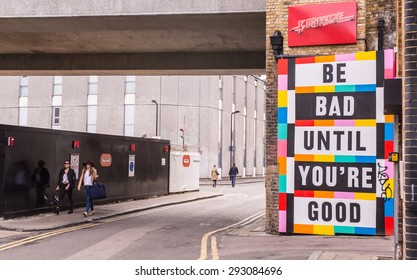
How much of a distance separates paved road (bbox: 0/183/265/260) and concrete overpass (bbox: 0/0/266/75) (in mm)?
6078

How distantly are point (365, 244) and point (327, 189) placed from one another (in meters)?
2.00

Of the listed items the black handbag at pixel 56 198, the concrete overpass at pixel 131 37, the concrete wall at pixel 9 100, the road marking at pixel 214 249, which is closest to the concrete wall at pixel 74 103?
the concrete wall at pixel 9 100

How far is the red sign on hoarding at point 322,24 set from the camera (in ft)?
46.7

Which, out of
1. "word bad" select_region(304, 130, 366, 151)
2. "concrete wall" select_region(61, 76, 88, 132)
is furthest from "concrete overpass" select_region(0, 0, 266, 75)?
"concrete wall" select_region(61, 76, 88, 132)

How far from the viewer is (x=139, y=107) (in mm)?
57688

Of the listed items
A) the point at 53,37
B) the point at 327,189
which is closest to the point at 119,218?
the point at 53,37

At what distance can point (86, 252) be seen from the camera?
11867mm

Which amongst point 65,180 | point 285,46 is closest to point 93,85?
point 65,180

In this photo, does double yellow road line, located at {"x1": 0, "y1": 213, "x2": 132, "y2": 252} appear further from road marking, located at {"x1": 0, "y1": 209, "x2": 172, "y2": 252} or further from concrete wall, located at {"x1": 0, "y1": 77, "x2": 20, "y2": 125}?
concrete wall, located at {"x1": 0, "y1": 77, "x2": 20, "y2": 125}

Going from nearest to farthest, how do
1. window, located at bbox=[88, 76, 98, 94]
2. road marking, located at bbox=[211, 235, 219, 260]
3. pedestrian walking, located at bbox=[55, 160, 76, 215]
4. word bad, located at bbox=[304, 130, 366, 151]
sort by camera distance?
1. road marking, located at bbox=[211, 235, 219, 260]
2. word bad, located at bbox=[304, 130, 366, 151]
3. pedestrian walking, located at bbox=[55, 160, 76, 215]
4. window, located at bbox=[88, 76, 98, 94]

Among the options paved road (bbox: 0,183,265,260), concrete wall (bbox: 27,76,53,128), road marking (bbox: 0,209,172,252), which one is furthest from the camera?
concrete wall (bbox: 27,76,53,128)

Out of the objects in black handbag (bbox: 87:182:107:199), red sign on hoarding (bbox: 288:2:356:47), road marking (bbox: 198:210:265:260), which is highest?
red sign on hoarding (bbox: 288:2:356:47)

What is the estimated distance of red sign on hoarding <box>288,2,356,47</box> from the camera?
14234mm

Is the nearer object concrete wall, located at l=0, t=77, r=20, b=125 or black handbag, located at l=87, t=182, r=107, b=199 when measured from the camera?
black handbag, located at l=87, t=182, r=107, b=199
